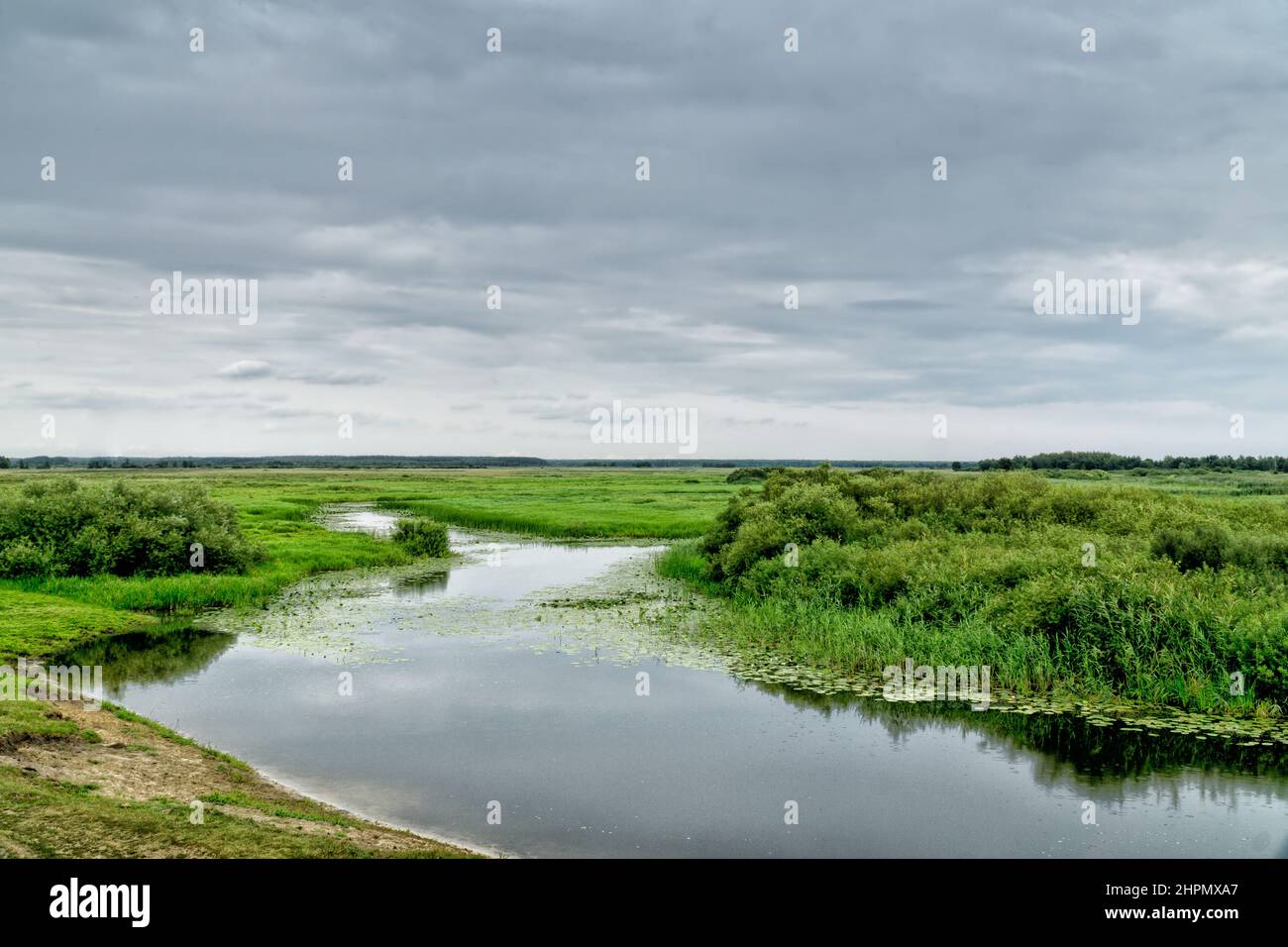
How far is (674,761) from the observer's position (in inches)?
549

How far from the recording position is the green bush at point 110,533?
29000 millimetres

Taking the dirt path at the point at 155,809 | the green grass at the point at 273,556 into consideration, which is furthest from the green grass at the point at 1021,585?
the green grass at the point at 273,556

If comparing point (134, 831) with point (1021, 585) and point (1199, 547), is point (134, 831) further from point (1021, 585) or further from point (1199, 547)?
point (1199, 547)

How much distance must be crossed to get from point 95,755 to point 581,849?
750 cm

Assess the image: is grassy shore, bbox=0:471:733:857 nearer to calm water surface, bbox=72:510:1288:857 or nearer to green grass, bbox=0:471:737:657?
green grass, bbox=0:471:737:657

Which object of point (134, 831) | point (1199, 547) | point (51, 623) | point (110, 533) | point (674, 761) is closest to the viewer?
point (134, 831)

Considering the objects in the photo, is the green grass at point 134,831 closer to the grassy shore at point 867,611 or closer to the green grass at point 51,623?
the grassy shore at point 867,611

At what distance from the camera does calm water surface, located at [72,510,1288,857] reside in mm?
11180

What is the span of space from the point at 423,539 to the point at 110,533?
50.8 feet

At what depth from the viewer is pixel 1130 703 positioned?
16203 millimetres

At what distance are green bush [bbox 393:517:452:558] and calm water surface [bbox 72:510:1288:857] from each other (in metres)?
20.9

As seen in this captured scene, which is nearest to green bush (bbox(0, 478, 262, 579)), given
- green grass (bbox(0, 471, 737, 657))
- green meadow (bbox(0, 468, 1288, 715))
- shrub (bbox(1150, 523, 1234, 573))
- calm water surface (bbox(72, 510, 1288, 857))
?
green meadow (bbox(0, 468, 1288, 715))

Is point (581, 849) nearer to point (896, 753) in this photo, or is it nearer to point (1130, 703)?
point (896, 753)

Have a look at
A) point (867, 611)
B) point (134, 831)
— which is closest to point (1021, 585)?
point (867, 611)
